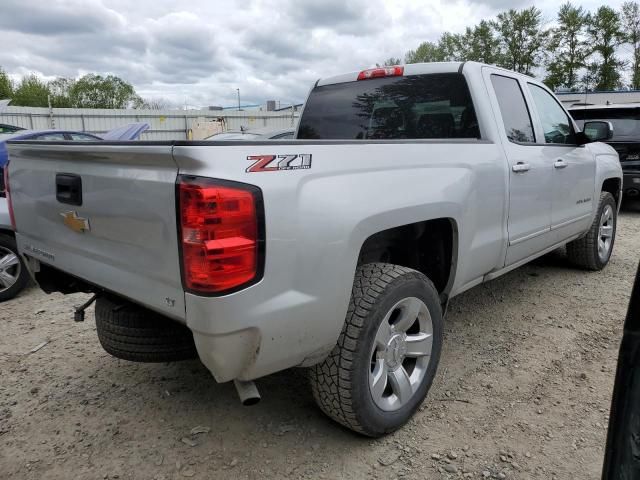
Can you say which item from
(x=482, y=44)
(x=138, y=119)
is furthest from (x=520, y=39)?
(x=138, y=119)

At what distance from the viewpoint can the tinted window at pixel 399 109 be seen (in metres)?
3.40

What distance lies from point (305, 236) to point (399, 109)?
197cm

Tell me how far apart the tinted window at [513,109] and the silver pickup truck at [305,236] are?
0.02m

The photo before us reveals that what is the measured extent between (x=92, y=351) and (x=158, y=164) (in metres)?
2.16

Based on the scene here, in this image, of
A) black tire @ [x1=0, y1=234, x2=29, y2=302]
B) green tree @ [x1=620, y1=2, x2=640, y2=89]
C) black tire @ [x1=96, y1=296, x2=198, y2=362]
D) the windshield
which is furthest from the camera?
green tree @ [x1=620, y1=2, x2=640, y2=89]

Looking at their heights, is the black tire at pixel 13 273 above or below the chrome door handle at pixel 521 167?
below

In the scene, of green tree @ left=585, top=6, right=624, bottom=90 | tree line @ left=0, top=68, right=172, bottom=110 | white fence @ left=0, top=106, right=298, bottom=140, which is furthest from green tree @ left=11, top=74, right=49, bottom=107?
green tree @ left=585, top=6, right=624, bottom=90

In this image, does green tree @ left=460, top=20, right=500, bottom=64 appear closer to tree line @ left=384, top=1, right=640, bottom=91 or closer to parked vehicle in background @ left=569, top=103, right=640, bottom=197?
tree line @ left=384, top=1, right=640, bottom=91

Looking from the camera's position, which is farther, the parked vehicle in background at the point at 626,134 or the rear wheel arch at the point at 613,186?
the parked vehicle in background at the point at 626,134

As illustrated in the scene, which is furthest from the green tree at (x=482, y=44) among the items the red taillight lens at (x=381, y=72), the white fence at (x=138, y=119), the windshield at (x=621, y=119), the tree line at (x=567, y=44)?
the red taillight lens at (x=381, y=72)

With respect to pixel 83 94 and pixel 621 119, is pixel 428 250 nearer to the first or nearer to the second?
pixel 621 119

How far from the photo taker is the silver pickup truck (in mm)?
1841

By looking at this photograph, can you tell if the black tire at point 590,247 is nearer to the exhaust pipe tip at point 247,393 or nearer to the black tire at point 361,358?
the black tire at point 361,358

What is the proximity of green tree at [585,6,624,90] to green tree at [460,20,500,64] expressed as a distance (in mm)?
8017
